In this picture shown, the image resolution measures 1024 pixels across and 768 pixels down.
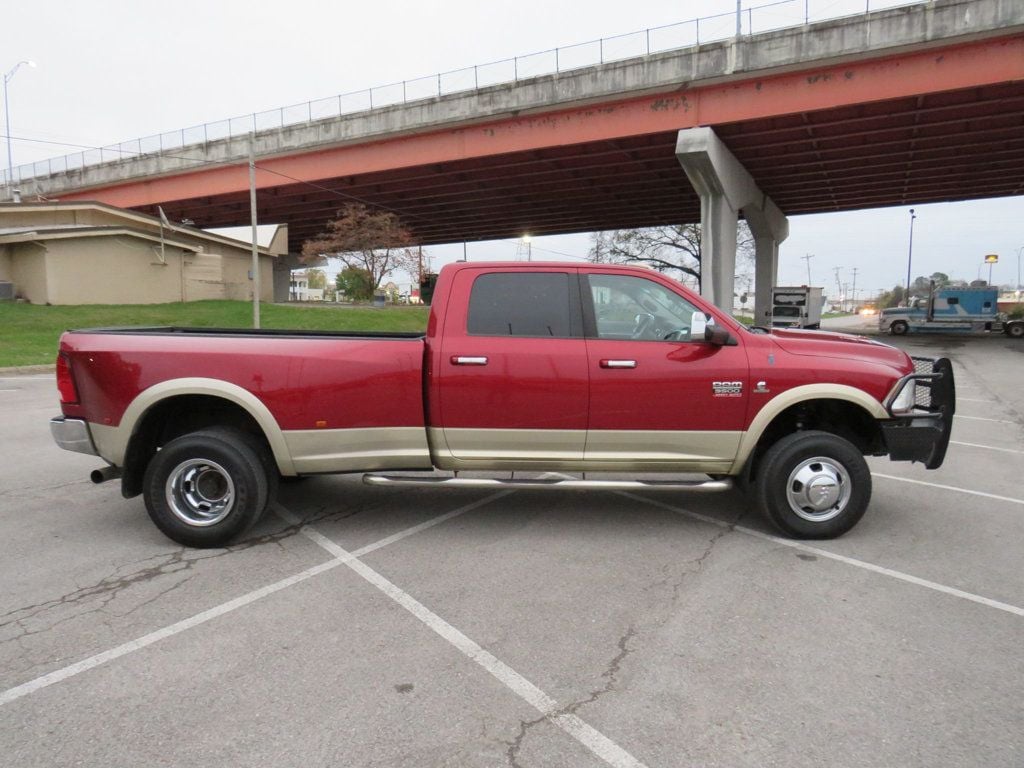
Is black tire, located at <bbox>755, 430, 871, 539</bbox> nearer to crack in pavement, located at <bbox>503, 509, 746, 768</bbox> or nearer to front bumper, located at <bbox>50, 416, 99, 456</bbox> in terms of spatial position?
crack in pavement, located at <bbox>503, 509, 746, 768</bbox>

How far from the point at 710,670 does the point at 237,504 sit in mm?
3147

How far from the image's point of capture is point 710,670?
306cm

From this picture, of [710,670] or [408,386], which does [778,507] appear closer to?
[710,670]

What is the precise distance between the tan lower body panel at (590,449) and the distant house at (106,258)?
33326 mm

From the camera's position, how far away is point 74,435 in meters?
4.54

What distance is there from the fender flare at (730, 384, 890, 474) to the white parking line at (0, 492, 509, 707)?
2.57 meters

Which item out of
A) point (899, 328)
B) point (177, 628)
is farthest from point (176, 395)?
point (899, 328)

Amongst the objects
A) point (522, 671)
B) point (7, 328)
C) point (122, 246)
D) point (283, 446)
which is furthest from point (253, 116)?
point (522, 671)

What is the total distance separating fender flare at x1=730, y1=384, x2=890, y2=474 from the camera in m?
4.57

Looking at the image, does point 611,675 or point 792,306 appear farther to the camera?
point 792,306

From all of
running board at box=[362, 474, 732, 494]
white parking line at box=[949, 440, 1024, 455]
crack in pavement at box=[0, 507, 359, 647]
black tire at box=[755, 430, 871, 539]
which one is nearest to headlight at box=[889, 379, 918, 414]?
black tire at box=[755, 430, 871, 539]

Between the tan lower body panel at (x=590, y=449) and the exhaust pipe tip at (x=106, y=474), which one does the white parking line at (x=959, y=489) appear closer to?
the tan lower body panel at (x=590, y=449)

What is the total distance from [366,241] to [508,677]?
38.8 meters

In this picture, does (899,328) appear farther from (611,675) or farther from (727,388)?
(611,675)
